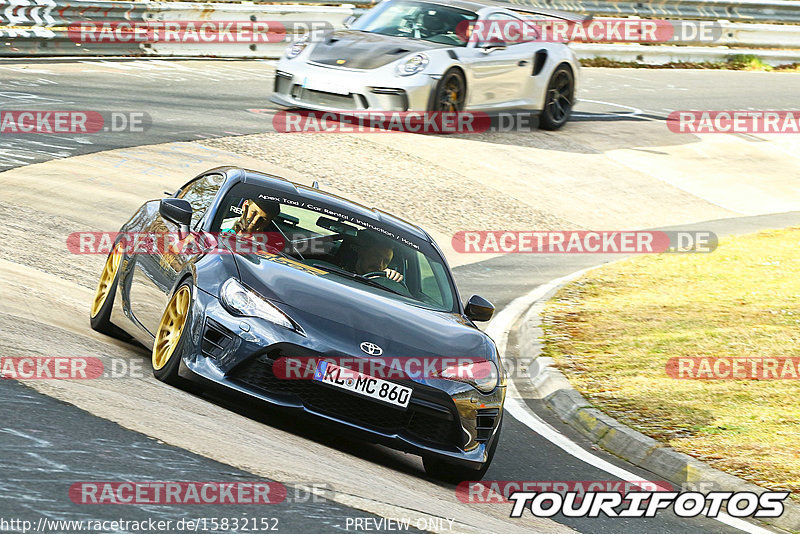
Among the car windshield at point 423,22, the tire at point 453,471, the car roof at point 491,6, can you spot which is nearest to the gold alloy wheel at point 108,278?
the tire at point 453,471

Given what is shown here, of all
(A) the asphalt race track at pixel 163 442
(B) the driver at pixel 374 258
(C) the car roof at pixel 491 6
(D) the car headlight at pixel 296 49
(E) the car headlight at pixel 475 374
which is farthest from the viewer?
(C) the car roof at pixel 491 6

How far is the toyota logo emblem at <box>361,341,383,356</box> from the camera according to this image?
21.0ft

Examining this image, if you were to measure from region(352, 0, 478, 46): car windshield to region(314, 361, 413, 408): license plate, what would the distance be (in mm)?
11272

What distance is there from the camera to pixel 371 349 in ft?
21.0

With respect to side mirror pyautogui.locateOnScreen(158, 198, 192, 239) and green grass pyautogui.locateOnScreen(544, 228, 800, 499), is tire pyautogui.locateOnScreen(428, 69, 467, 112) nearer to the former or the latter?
green grass pyautogui.locateOnScreen(544, 228, 800, 499)

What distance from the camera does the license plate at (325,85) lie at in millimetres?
15969

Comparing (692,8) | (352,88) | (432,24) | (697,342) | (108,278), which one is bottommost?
(697,342)

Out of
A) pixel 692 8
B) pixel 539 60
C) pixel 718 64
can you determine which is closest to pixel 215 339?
pixel 539 60

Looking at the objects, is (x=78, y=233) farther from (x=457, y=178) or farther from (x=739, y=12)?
(x=739, y=12)

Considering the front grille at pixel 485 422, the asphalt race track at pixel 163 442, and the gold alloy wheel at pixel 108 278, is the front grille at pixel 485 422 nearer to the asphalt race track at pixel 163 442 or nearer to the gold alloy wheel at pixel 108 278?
the asphalt race track at pixel 163 442

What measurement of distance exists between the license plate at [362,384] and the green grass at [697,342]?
2467mm

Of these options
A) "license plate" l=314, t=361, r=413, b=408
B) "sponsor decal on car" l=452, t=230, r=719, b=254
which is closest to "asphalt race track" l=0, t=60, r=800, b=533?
"license plate" l=314, t=361, r=413, b=408

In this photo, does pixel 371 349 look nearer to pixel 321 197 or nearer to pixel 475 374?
pixel 475 374

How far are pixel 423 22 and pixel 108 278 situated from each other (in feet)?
32.0
